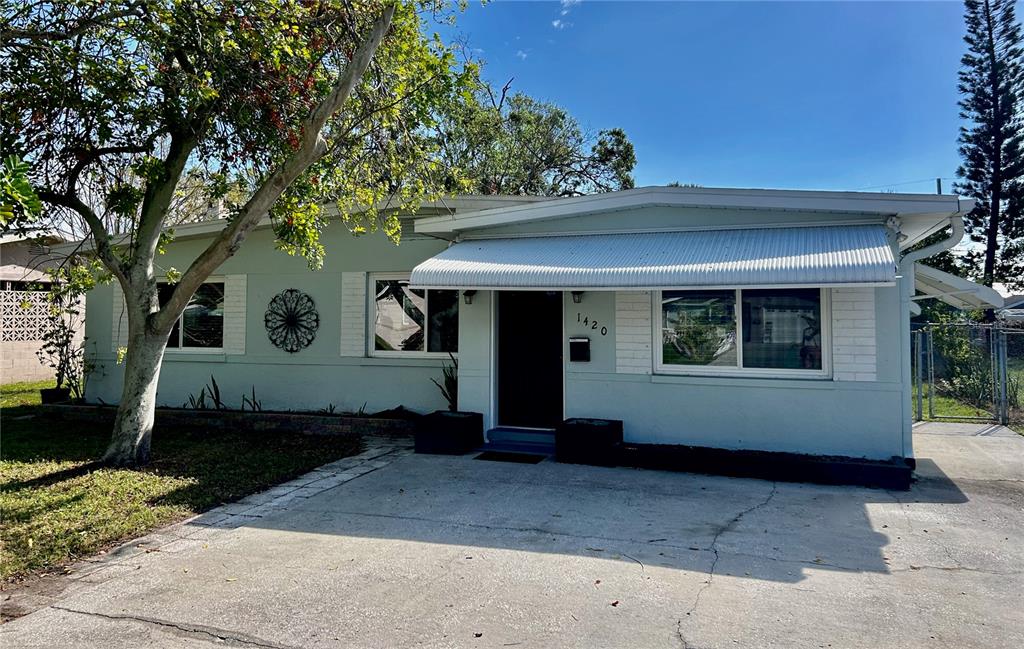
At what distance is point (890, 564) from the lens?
4.56 m

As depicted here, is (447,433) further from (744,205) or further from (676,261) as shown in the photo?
(744,205)

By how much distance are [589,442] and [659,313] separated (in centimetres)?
189

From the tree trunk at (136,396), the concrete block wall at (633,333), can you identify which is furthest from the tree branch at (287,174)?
the concrete block wall at (633,333)

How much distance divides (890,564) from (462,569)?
3074 millimetres

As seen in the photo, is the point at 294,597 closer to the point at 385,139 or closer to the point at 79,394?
the point at 385,139

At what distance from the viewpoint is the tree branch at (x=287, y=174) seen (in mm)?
6805

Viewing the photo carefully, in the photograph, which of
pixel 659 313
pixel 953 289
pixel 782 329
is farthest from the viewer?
pixel 953 289

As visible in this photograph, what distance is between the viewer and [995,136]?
18922 mm

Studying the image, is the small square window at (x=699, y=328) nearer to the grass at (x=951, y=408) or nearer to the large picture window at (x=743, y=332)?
the large picture window at (x=743, y=332)

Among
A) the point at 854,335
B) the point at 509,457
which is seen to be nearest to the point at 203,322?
the point at 509,457

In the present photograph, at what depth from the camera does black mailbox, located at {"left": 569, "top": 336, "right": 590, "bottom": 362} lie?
27.6 feet

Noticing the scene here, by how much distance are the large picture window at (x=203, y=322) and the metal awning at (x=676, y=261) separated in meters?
5.39

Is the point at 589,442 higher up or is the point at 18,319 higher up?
the point at 18,319

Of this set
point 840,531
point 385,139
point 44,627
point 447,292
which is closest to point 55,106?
point 385,139
